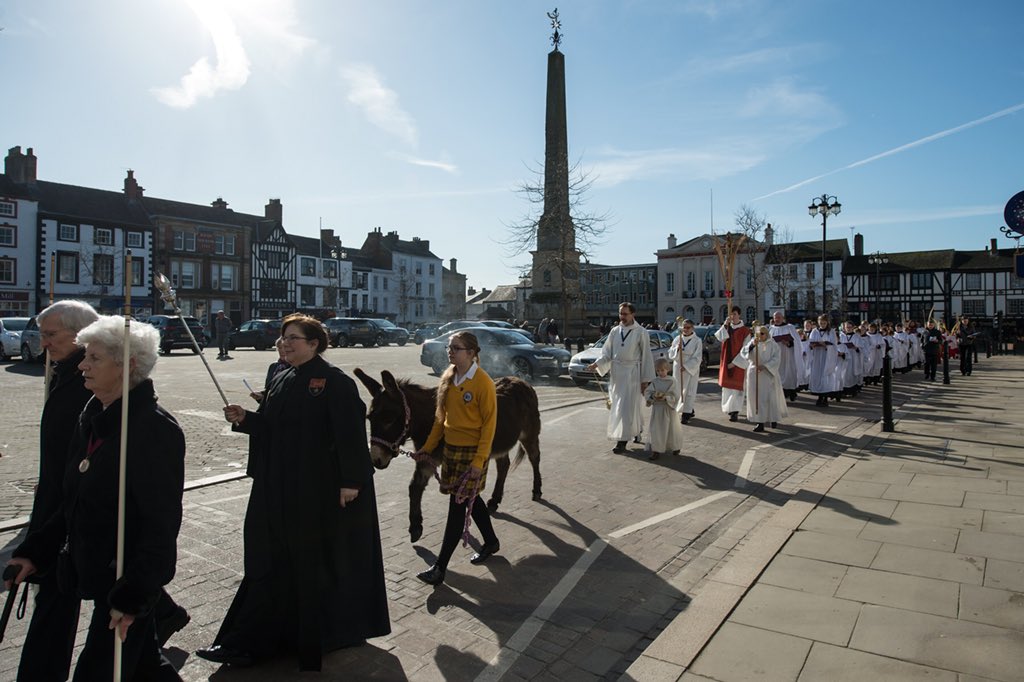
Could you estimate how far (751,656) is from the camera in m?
3.59

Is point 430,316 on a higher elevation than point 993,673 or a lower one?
higher

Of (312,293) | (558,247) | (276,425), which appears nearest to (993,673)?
(276,425)

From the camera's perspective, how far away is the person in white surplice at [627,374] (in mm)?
9625

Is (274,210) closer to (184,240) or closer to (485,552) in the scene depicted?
(184,240)

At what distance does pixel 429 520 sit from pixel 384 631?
2556 millimetres

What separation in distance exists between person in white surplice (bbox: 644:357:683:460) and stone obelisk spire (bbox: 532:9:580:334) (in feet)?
85.4

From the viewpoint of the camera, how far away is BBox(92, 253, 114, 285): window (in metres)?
49.4

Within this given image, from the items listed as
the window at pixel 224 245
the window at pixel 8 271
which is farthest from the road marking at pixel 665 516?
the window at pixel 224 245

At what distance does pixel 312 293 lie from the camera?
6912cm

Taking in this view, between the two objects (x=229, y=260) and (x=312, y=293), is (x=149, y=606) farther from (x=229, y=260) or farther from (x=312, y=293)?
(x=312, y=293)

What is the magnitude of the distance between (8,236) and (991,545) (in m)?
56.5

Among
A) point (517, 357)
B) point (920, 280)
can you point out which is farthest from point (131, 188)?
point (920, 280)

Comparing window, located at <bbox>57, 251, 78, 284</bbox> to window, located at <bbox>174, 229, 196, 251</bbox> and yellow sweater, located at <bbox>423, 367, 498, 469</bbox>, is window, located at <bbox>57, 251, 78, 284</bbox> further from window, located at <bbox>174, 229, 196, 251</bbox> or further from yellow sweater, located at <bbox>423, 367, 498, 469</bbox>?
yellow sweater, located at <bbox>423, 367, 498, 469</bbox>

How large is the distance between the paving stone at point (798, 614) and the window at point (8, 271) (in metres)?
55.0
